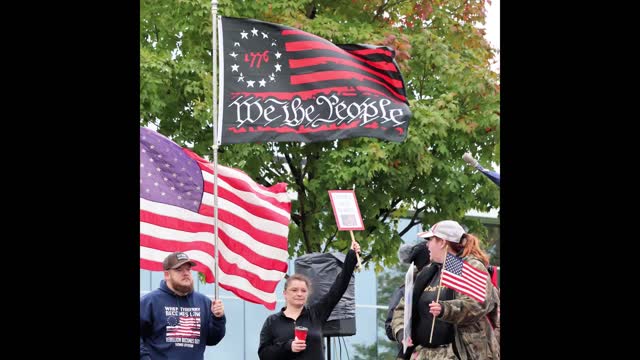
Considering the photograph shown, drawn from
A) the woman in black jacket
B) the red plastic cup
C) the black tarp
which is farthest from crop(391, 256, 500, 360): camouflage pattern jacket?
the black tarp

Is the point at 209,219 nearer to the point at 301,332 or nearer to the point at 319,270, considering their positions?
the point at 301,332

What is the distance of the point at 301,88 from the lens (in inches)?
473

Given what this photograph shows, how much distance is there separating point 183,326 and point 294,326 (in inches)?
37.6

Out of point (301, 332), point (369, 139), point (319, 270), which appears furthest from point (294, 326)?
point (369, 139)

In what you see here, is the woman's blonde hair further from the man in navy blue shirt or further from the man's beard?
the man's beard

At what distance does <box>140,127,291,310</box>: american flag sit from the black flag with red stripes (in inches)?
26.0

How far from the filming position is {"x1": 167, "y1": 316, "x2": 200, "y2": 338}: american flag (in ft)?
35.1

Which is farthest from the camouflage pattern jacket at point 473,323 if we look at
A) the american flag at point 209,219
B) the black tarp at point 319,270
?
the black tarp at point 319,270

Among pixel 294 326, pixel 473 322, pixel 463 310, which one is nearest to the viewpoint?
pixel 294 326

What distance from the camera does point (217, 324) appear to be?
10.9 meters

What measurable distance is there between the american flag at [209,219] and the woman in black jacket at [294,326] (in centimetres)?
99
